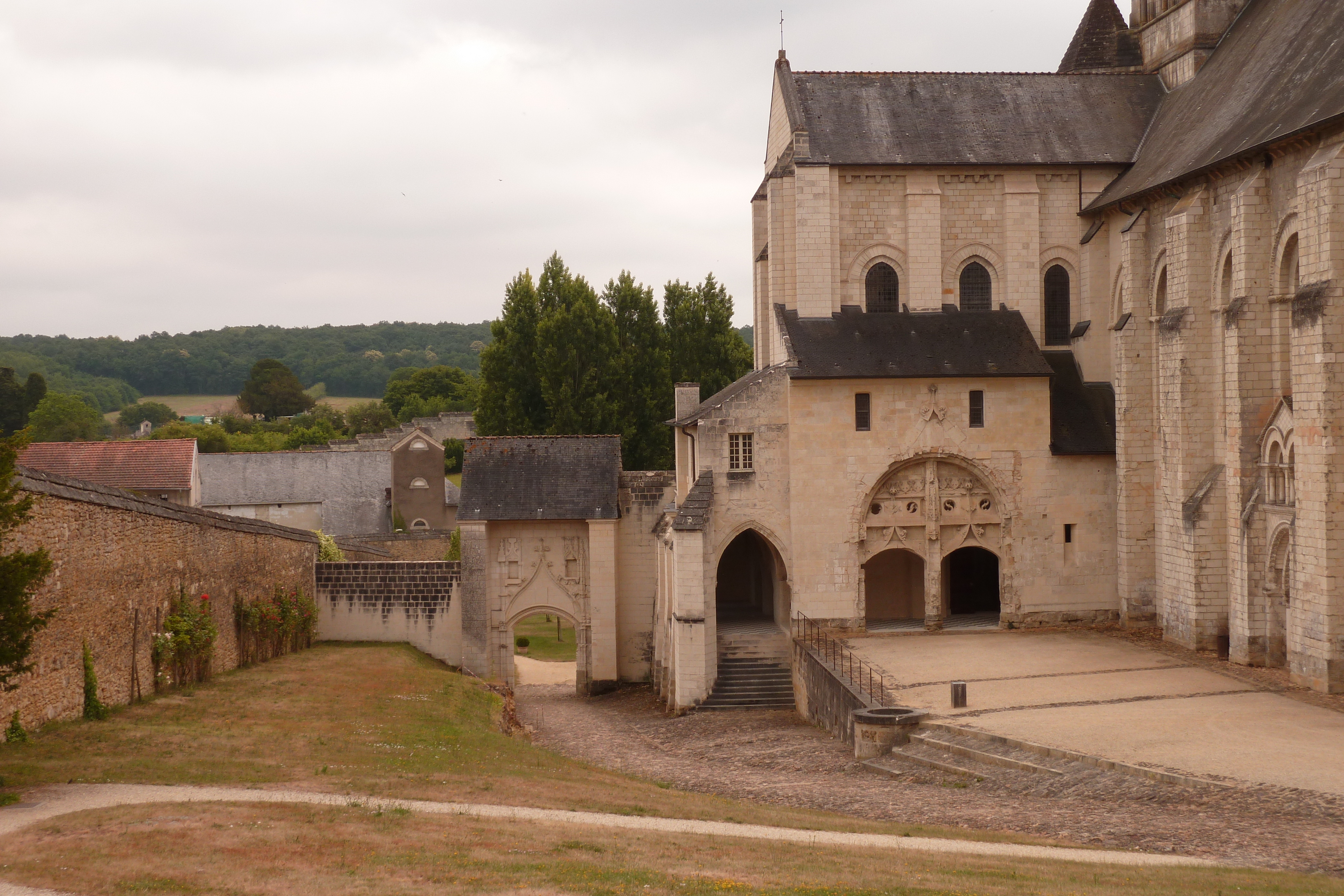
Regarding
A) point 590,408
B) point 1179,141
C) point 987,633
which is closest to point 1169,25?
point 1179,141

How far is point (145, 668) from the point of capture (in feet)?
67.3

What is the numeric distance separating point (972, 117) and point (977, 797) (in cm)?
2020

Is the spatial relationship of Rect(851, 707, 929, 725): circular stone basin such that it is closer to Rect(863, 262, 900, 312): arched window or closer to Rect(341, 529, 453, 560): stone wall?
Rect(863, 262, 900, 312): arched window

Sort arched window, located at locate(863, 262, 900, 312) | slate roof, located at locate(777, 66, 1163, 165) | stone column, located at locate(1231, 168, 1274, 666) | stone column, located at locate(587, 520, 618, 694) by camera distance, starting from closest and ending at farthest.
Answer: stone column, located at locate(1231, 168, 1274, 666), slate roof, located at locate(777, 66, 1163, 165), arched window, located at locate(863, 262, 900, 312), stone column, located at locate(587, 520, 618, 694)

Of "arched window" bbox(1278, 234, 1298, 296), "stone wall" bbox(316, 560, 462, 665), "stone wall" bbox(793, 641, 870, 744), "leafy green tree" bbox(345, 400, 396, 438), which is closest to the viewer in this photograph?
"stone wall" bbox(793, 641, 870, 744)

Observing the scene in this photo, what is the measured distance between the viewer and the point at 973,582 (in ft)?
106

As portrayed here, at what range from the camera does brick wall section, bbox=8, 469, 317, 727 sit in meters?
16.6

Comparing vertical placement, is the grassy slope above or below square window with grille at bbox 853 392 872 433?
below

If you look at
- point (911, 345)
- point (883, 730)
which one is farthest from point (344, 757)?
point (911, 345)

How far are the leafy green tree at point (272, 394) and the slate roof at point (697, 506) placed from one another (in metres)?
111

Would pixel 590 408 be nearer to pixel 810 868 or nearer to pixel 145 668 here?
pixel 145 668

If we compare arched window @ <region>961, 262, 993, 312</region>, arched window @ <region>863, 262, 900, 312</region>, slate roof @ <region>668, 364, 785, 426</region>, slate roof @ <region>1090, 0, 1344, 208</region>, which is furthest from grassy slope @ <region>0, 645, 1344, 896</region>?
arched window @ <region>961, 262, 993, 312</region>

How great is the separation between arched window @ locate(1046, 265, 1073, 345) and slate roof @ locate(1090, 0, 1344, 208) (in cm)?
204

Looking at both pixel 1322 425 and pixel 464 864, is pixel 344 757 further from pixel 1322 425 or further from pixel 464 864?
pixel 1322 425
